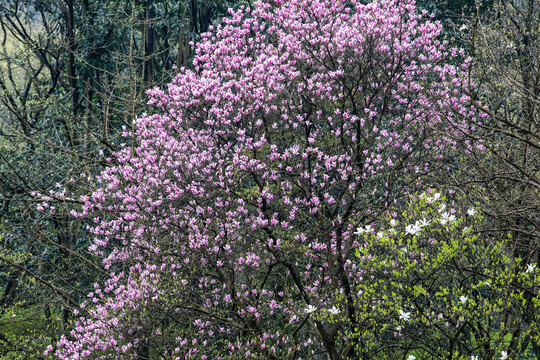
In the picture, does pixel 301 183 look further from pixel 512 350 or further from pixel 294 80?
pixel 512 350

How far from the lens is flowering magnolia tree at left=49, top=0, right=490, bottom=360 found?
9.73 meters

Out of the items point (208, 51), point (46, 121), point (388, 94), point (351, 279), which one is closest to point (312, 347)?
point (351, 279)

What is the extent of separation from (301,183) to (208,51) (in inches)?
165

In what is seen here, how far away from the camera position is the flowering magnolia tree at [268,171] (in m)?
9.73

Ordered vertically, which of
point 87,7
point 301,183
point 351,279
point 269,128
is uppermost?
point 87,7

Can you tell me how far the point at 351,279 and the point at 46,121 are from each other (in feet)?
42.5

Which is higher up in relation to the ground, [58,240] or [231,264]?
[58,240]

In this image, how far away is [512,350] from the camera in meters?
8.37

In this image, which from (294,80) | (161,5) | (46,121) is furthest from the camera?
(161,5)

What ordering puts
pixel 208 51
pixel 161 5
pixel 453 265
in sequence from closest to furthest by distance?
pixel 453 265
pixel 208 51
pixel 161 5

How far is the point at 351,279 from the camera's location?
11.1 meters

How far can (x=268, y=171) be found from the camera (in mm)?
10516

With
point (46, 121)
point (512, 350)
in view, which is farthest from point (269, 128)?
point (46, 121)

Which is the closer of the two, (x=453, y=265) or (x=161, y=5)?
(x=453, y=265)
